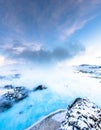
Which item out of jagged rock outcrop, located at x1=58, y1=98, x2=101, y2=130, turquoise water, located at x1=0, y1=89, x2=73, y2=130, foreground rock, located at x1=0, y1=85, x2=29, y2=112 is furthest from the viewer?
foreground rock, located at x1=0, y1=85, x2=29, y2=112

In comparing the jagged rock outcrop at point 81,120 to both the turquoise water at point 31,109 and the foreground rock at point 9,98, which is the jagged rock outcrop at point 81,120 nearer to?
the turquoise water at point 31,109

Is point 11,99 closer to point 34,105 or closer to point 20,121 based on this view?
point 34,105

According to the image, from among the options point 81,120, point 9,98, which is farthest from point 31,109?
point 81,120

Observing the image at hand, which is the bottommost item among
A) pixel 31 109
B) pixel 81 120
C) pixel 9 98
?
pixel 31 109

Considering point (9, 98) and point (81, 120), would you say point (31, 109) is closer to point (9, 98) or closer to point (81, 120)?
point (9, 98)

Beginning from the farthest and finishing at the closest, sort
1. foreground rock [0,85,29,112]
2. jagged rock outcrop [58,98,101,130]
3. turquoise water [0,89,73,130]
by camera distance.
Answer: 1. foreground rock [0,85,29,112]
2. turquoise water [0,89,73,130]
3. jagged rock outcrop [58,98,101,130]

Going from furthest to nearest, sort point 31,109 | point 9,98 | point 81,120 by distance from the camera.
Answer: point 9,98 < point 31,109 < point 81,120

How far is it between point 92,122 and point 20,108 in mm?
17773

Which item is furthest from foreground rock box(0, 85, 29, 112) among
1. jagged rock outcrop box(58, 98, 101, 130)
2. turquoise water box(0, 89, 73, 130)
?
jagged rock outcrop box(58, 98, 101, 130)

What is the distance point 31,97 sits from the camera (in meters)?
27.5

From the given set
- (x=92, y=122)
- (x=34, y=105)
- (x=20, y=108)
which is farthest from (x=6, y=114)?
(x=92, y=122)

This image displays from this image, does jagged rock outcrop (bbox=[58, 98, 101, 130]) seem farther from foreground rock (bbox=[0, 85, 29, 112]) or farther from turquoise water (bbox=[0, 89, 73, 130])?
foreground rock (bbox=[0, 85, 29, 112])

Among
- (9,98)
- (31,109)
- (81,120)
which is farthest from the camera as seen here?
(9,98)

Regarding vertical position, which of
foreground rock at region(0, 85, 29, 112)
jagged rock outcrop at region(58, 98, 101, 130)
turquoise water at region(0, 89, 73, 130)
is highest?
jagged rock outcrop at region(58, 98, 101, 130)
